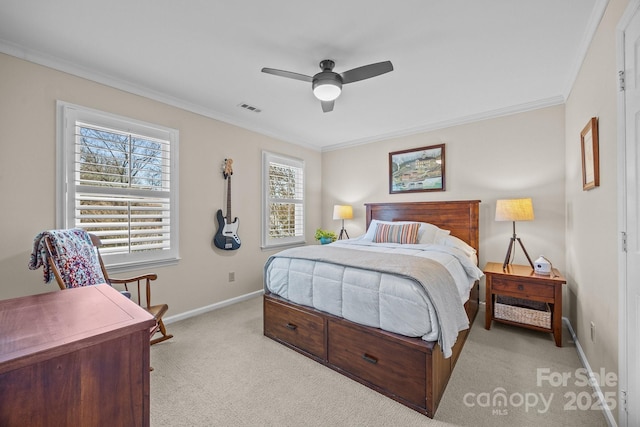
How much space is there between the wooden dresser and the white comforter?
141 cm

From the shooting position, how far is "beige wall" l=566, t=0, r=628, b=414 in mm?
1576

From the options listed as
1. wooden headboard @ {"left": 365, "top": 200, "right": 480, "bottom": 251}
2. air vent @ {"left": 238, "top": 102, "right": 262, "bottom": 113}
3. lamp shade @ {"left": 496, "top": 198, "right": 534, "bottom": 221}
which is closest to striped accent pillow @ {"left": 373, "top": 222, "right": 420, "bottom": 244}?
wooden headboard @ {"left": 365, "top": 200, "right": 480, "bottom": 251}

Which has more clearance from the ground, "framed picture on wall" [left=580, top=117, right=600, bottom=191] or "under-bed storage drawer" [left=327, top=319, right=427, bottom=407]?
"framed picture on wall" [left=580, top=117, right=600, bottom=191]

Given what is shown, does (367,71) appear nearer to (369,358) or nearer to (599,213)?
(599,213)

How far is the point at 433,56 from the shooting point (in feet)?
7.50

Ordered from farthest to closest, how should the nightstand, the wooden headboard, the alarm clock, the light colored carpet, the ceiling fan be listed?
1. the wooden headboard
2. the alarm clock
3. the nightstand
4. the ceiling fan
5. the light colored carpet

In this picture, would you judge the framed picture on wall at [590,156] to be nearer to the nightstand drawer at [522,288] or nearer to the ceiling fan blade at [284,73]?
the nightstand drawer at [522,288]

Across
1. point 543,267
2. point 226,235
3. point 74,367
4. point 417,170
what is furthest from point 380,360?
point 417,170

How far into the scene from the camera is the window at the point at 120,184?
2.44m

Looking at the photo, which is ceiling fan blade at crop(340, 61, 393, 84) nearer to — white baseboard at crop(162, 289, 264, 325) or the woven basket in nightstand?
the woven basket in nightstand

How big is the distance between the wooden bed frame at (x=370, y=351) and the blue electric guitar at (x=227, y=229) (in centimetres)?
117

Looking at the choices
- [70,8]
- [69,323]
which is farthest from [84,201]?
[69,323]

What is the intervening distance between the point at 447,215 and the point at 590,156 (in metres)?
1.76

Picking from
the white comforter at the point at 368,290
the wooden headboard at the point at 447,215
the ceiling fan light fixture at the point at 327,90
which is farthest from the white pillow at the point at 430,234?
the ceiling fan light fixture at the point at 327,90
